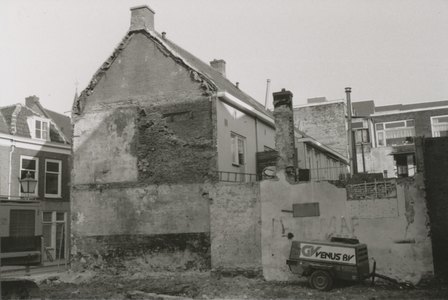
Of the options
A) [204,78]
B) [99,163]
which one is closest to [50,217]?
[99,163]

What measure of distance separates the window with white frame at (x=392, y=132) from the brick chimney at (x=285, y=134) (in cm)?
3407

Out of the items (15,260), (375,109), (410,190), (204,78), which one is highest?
(375,109)

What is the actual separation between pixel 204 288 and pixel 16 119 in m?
19.2

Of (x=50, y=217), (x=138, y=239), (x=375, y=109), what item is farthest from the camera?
(x=375, y=109)

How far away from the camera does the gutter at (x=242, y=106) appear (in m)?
18.3

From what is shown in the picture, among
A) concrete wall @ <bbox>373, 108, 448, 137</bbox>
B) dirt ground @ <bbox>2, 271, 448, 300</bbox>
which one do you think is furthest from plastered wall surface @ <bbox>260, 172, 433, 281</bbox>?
concrete wall @ <bbox>373, 108, 448, 137</bbox>

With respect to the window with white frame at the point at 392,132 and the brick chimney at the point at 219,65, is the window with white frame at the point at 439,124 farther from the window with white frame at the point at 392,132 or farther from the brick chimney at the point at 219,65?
the brick chimney at the point at 219,65

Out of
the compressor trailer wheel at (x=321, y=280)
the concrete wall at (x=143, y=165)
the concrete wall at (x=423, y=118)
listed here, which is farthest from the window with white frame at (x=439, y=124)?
the compressor trailer wheel at (x=321, y=280)

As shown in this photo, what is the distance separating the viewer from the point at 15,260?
40.2 feet

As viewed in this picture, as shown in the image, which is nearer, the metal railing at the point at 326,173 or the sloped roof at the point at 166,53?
the sloped roof at the point at 166,53

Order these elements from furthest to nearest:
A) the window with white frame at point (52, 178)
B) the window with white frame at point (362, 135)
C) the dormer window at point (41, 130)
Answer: the window with white frame at point (362, 135)
the dormer window at point (41, 130)
the window with white frame at point (52, 178)

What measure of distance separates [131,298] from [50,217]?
17.1 meters

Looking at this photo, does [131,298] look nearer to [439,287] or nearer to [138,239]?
[138,239]

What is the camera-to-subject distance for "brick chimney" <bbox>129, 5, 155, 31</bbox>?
20.2 metres
